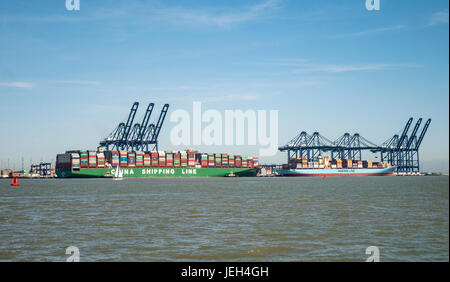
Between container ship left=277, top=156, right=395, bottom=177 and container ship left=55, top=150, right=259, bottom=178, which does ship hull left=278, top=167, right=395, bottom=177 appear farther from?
container ship left=55, top=150, right=259, bottom=178

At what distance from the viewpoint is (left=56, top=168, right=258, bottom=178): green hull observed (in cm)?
14200

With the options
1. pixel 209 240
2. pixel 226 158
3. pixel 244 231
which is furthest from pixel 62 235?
pixel 226 158

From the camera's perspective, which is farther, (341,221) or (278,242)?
(341,221)

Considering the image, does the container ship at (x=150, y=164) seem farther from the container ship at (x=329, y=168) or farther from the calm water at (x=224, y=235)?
the calm water at (x=224, y=235)

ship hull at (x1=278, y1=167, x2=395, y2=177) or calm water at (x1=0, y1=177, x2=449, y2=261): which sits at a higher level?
calm water at (x1=0, y1=177, x2=449, y2=261)

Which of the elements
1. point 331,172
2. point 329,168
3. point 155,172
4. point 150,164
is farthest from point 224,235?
point 331,172

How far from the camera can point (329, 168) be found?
191 m

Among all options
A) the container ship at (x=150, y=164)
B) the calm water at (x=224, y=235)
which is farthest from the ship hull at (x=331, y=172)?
the calm water at (x=224, y=235)

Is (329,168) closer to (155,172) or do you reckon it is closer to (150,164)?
(155,172)

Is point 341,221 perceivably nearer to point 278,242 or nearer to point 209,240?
point 278,242

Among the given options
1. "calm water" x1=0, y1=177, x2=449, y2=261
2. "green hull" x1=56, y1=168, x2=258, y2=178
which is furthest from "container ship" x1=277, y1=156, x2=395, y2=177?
"calm water" x1=0, y1=177, x2=449, y2=261
